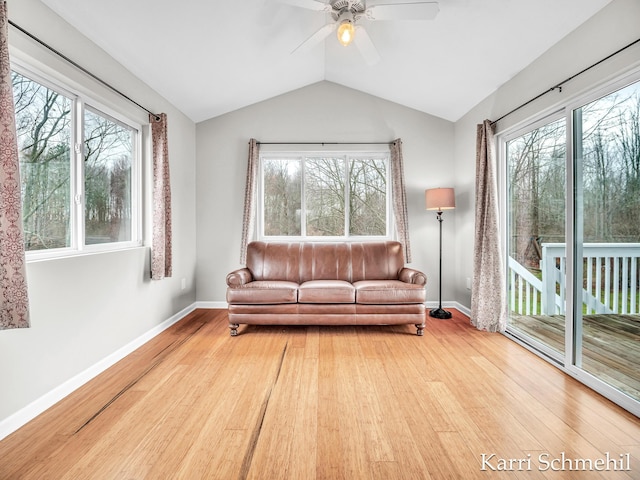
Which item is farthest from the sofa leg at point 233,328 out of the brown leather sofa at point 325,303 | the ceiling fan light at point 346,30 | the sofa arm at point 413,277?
the ceiling fan light at point 346,30

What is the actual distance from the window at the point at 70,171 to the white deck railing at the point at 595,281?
3.65 metres

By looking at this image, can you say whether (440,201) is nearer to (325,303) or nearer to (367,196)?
(367,196)

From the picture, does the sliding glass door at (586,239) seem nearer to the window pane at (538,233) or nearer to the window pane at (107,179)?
the window pane at (538,233)

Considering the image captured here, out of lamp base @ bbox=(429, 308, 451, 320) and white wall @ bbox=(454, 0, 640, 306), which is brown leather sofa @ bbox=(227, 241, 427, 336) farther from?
white wall @ bbox=(454, 0, 640, 306)

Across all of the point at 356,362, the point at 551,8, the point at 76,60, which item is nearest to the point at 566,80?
the point at 551,8

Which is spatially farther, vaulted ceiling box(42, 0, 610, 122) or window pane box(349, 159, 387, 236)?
window pane box(349, 159, 387, 236)

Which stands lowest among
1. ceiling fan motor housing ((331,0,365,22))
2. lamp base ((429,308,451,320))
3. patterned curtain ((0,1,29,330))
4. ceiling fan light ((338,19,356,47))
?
lamp base ((429,308,451,320))

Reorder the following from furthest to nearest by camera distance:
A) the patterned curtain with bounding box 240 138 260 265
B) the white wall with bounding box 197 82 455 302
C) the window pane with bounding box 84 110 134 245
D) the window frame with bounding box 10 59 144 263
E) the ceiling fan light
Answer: the white wall with bounding box 197 82 455 302
the patterned curtain with bounding box 240 138 260 265
the window pane with bounding box 84 110 134 245
the ceiling fan light
the window frame with bounding box 10 59 144 263

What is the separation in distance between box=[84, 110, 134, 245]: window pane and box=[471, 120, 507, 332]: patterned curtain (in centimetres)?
354

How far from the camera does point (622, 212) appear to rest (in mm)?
2111

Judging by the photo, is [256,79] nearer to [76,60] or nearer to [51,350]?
[76,60]

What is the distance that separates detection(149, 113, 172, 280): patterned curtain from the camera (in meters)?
3.31

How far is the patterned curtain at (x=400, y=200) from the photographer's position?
4.41 meters

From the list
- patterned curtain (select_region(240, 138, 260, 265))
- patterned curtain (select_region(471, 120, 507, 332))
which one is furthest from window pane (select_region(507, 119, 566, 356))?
patterned curtain (select_region(240, 138, 260, 265))
